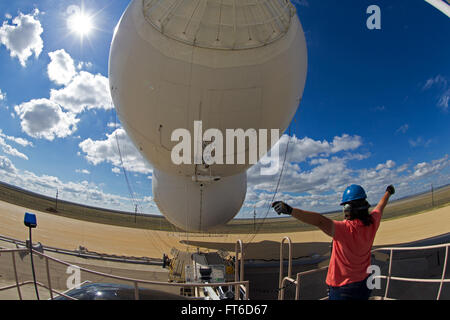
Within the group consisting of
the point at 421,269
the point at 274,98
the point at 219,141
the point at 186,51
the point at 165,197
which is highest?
the point at 186,51

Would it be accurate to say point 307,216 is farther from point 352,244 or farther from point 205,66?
point 205,66

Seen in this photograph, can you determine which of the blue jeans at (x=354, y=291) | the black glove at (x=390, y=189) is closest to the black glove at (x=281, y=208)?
the blue jeans at (x=354, y=291)

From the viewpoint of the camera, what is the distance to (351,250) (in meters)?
2.04

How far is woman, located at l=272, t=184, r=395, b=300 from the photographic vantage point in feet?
6.59

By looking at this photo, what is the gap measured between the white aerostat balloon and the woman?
365 centimetres

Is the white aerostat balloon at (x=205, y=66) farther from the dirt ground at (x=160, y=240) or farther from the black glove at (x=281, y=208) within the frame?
the dirt ground at (x=160, y=240)

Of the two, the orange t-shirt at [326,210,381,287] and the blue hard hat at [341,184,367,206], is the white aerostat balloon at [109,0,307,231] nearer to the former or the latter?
the blue hard hat at [341,184,367,206]

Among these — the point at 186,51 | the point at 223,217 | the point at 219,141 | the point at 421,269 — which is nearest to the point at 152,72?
the point at 186,51

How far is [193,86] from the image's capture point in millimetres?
5035

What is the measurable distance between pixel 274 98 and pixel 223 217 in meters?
5.21

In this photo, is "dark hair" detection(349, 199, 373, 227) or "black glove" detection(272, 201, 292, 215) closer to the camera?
"black glove" detection(272, 201, 292, 215)

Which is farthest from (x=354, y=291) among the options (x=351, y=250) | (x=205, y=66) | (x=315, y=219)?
(x=205, y=66)

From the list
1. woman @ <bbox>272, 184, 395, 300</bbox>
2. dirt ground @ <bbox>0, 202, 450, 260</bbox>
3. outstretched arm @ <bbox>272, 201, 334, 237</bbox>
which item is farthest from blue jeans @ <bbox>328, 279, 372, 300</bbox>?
dirt ground @ <bbox>0, 202, 450, 260</bbox>
